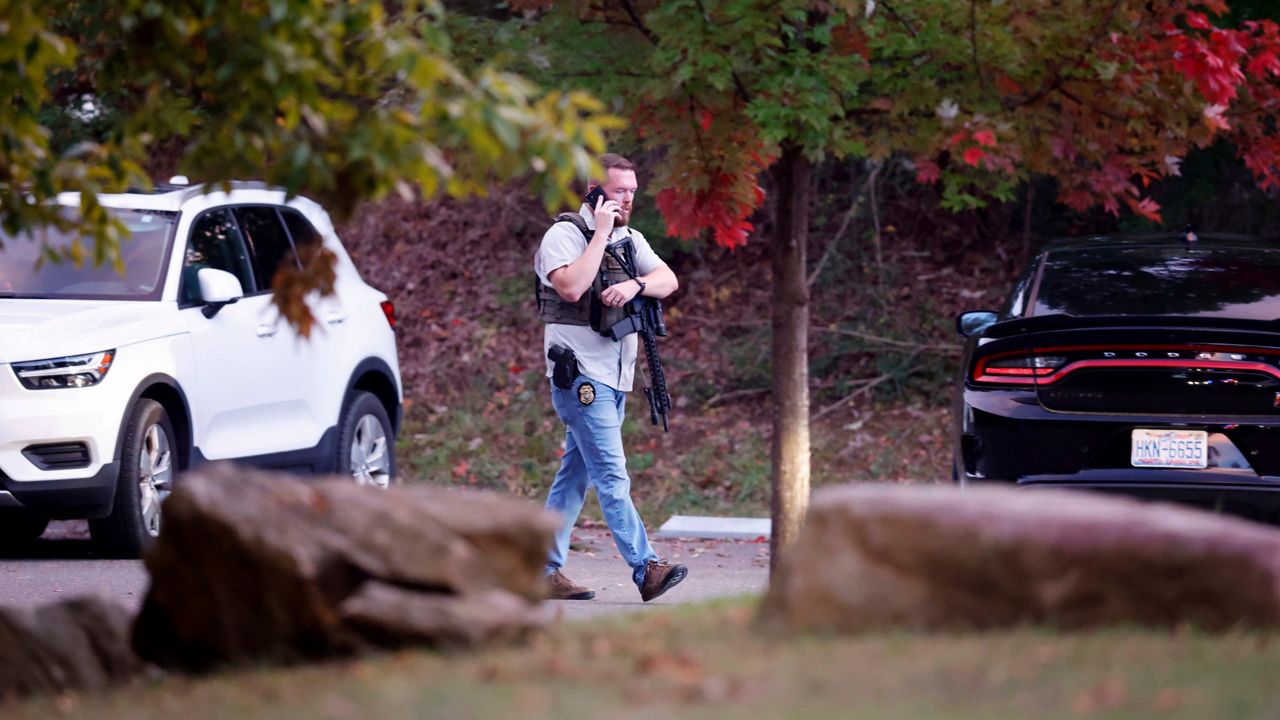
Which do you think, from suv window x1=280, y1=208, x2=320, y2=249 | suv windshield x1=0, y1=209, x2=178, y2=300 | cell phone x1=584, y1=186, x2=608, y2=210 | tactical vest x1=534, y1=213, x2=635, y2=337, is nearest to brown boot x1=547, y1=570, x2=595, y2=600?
tactical vest x1=534, y1=213, x2=635, y2=337

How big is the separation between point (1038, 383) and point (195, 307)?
4801mm

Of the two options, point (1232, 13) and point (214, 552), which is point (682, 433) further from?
point (214, 552)

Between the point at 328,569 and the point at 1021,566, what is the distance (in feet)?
6.47

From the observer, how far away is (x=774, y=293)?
29.4 ft

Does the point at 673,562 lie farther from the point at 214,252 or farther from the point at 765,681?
the point at 765,681

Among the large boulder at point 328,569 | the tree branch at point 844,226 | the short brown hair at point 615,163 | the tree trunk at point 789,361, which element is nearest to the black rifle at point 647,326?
the short brown hair at point 615,163

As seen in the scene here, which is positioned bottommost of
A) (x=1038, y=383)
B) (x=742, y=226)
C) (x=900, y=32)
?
(x=1038, y=383)

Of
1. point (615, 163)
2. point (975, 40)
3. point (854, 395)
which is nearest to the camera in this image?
point (975, 40)

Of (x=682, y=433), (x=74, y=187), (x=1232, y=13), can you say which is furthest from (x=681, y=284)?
(x=74, y=187)

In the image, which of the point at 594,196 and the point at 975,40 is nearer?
the point at 975,40

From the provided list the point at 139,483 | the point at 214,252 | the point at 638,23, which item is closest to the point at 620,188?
the point at 638,23

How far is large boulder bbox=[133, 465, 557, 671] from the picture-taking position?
4.82 metres

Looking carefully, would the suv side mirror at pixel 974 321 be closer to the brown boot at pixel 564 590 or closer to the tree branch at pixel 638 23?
the tree branch at pixel 638 23

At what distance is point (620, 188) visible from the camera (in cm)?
828
